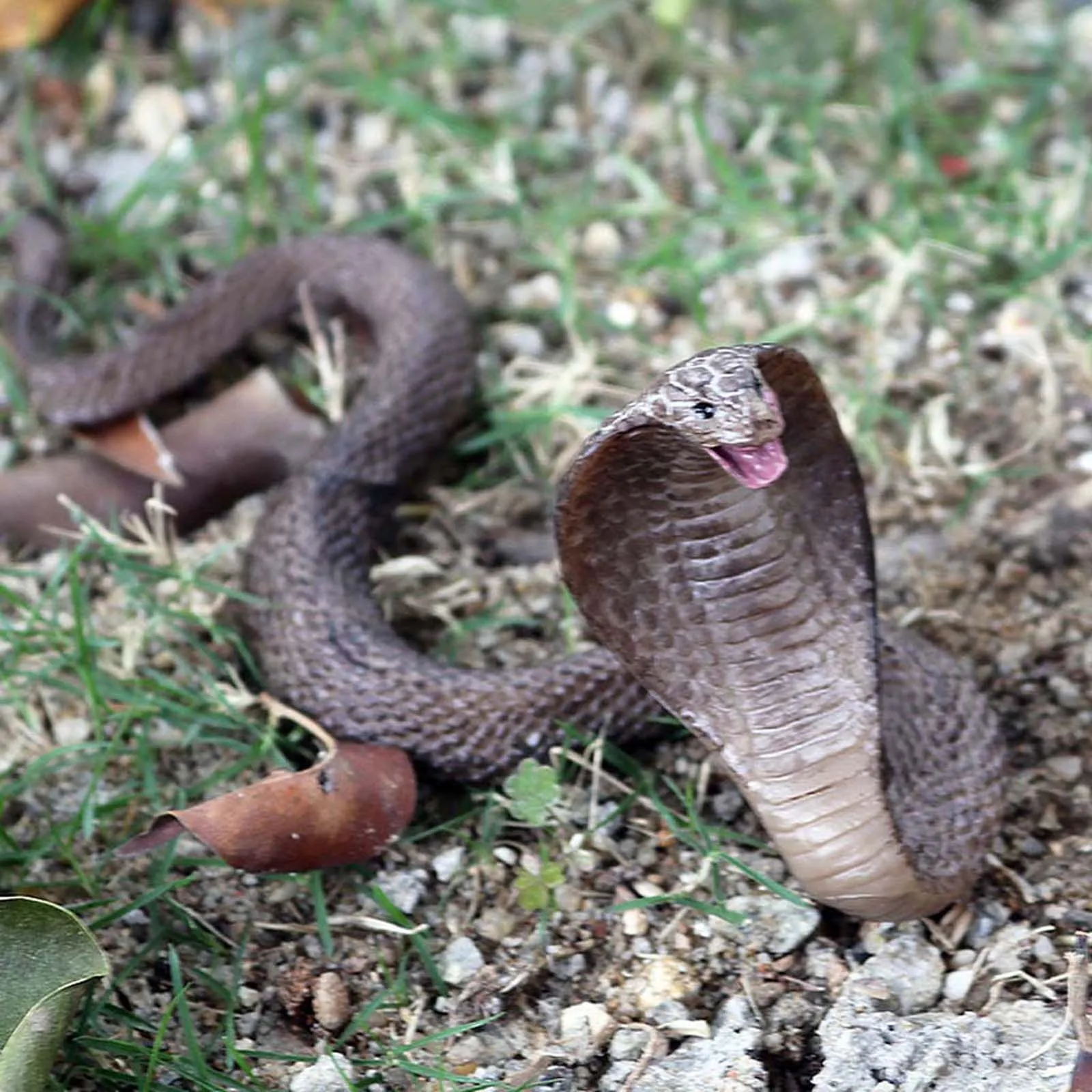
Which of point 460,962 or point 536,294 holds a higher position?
point 536,294

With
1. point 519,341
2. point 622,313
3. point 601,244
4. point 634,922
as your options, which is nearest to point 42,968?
point 634,922

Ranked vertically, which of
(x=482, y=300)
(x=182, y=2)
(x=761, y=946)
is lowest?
(x=761, y=946)

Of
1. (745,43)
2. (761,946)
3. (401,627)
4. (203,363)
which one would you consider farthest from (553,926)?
(745,43)

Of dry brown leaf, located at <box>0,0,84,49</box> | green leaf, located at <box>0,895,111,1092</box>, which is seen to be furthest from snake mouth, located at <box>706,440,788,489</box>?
dry brown leaf, located at <box>0,0,84,49</box>

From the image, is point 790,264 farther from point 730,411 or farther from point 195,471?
point 730,411

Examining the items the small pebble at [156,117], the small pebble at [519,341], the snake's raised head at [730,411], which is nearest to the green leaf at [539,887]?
the snake's raised head at [730,411]

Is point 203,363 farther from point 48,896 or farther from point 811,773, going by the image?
point 811,773

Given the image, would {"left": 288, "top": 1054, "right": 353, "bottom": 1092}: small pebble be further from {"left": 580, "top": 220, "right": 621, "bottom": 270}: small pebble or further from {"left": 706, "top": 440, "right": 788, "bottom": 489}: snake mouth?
{"left": 580, "top": 220, "right": 621, "bottom": 270}: small pebble
